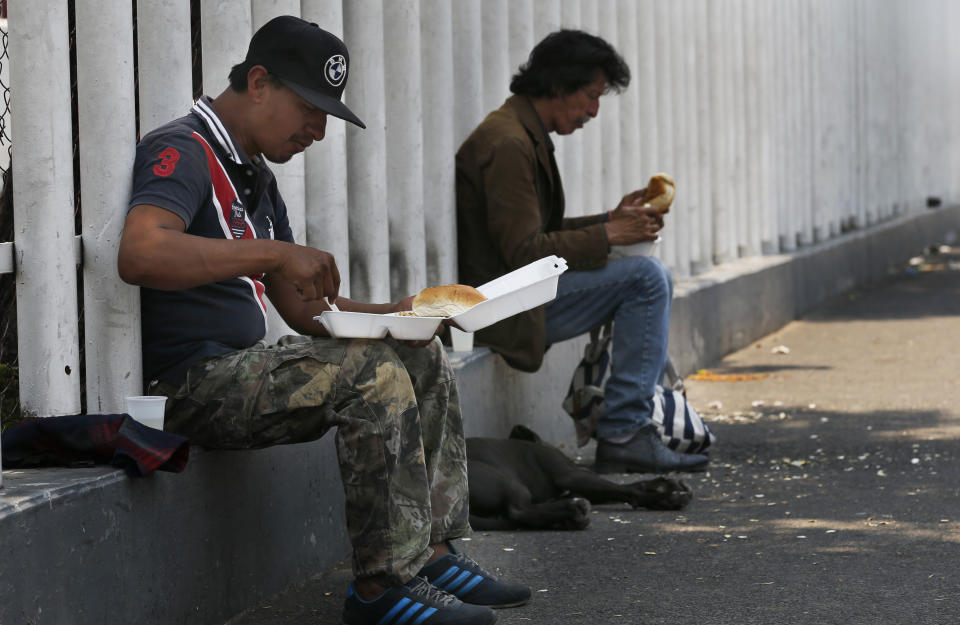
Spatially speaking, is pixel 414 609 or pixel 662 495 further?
pixel 662 495

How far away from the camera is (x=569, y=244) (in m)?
5.75

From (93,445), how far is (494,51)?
11.6 ft

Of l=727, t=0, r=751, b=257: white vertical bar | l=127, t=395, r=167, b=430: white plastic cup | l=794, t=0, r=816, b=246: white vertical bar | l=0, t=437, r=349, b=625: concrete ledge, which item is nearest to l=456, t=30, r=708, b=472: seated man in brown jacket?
l=0, t=437, r=349, b=625: concrete ledge

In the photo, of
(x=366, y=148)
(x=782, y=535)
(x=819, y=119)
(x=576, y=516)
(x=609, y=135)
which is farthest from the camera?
(x=819, y=119)

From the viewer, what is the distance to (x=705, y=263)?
930 cm

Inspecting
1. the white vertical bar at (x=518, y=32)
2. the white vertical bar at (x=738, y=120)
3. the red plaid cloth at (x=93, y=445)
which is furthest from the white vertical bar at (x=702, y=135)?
the red plaid cloth at (x=93, y=445)

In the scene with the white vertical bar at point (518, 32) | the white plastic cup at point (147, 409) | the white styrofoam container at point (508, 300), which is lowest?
the white plastic cup at point (147, 409)

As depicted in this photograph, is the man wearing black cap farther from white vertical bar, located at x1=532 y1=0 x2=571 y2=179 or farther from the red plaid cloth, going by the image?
white vertical bar, located at x1=532 y1=0 x2=571 y2=179

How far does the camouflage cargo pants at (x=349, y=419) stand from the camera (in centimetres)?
343

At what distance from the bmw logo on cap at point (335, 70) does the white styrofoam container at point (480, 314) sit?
627mm

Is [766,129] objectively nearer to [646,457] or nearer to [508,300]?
[646,457]

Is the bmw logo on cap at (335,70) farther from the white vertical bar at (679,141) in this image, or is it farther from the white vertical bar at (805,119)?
the white vertical bar at (805,119)

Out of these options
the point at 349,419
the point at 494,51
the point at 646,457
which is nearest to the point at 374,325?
the point at 349,419

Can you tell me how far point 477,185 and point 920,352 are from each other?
439 cm
